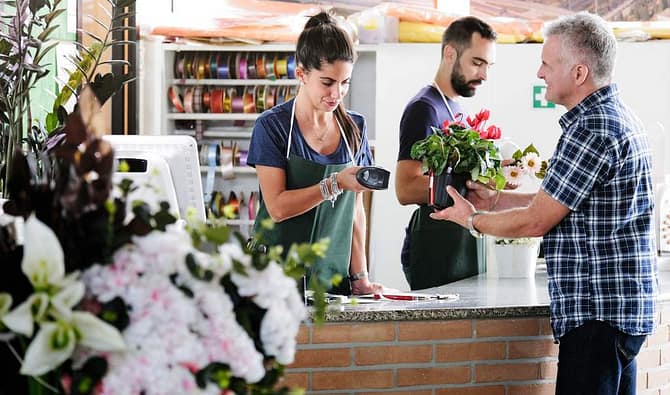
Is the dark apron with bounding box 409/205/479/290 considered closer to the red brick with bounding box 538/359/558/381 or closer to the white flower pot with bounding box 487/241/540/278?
the white flower pot with bounding box 487/241/540/278

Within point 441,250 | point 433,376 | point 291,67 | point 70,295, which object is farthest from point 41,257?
point 291,67

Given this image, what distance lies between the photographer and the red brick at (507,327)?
9.61 ft

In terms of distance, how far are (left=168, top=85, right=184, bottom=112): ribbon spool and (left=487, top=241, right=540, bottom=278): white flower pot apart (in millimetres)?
3051

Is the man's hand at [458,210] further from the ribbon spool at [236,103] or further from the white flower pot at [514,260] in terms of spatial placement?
the ribbon spool at [236,103]

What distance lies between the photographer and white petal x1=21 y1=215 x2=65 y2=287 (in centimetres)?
97

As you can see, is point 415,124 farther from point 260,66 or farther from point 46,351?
point 46,351

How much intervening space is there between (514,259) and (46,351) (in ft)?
9.97

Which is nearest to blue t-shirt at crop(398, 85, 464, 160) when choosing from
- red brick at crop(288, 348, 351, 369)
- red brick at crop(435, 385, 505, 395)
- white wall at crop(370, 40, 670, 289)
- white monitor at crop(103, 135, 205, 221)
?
red brick at crop(435, 385, 505, 395)

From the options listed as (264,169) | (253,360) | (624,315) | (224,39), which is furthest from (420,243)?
(253,360)

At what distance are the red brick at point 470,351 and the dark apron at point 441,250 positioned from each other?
3.32 ft

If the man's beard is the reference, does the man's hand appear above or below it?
below

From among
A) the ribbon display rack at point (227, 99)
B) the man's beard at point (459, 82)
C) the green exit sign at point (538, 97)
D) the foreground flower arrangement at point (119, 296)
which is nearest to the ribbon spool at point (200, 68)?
the ribbon display rack at point (227, 99)

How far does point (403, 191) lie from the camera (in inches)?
153

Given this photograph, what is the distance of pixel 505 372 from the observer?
298 centimetres
